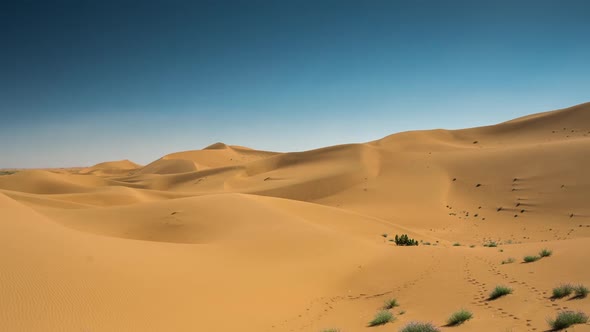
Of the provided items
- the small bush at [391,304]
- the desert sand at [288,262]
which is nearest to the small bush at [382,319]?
the desert sand at [288,262]

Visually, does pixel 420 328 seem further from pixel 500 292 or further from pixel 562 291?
pixel 562 291

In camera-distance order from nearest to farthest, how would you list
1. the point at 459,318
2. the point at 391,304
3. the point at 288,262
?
the point at 459,318 → the point at 391,304 → the point at 288,262

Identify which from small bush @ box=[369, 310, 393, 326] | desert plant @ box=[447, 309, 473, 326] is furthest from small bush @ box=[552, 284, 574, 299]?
small bush @ box=[369, 310, 393, 326]

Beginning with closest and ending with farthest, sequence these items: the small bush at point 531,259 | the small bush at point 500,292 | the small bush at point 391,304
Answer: the small bush at point 500,292
the small bush at point 391,304
the small bush at point 531,259

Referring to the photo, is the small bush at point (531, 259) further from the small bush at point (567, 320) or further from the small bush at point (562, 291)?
the small bush at point (567, 320)

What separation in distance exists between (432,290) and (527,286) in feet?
6.91

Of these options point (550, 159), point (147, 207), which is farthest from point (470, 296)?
point (550, 159)

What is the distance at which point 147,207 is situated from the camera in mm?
22797

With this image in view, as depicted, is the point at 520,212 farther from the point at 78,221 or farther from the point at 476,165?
the point at 78,221

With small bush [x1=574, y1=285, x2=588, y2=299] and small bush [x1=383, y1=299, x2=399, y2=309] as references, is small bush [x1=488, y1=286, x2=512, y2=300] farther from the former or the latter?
small bush [x1=383, y1=299, x2=399, y2=309]

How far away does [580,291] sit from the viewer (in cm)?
679

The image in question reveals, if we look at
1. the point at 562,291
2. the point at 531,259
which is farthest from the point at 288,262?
the point at 562,291

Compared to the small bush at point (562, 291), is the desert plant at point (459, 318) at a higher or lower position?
lower

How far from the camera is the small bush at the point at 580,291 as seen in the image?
674cm
